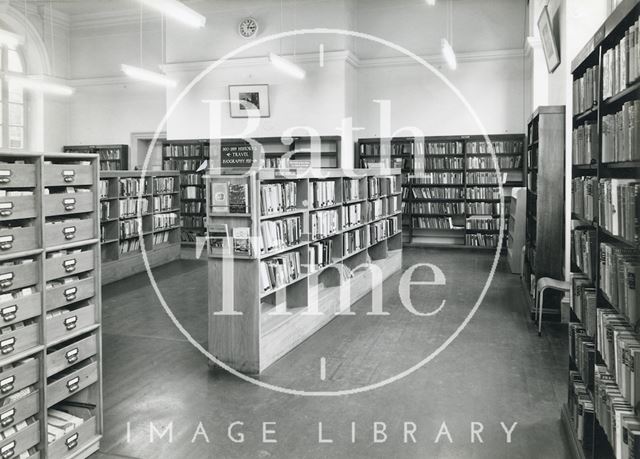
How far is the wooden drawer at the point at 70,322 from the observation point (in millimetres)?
3212

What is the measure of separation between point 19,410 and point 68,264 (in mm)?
826

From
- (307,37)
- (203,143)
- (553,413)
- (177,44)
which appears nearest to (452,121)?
(307,37)

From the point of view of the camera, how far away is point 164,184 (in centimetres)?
1078

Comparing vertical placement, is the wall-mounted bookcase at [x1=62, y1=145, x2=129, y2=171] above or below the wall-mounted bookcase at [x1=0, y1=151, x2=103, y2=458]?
above

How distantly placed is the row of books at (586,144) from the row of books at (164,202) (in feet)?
26.6

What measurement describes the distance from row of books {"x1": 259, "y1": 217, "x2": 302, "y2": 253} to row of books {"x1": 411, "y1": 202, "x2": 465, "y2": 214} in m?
6.95

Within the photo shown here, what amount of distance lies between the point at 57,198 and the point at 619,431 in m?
3.08

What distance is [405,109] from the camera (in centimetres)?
1259

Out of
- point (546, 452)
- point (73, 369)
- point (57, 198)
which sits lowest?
point (546, 452)

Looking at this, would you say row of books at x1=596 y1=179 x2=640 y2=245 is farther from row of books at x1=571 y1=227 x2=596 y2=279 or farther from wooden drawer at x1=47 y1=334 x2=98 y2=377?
wooden drawer at x1=47 y1=334 x2=98 y2=377

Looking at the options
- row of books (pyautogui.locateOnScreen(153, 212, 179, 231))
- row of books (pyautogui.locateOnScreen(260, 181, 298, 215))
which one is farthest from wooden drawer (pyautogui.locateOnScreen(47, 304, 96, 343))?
row of books (pyautogui.locateOnScreen(153, 212, 179, 231))

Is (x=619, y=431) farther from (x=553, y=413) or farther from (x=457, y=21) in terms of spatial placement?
(x=457, y=21)

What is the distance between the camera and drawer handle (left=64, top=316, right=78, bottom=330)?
332 cm

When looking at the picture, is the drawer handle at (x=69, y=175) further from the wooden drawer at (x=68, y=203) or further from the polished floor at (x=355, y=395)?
the polished floor at (x=355, y=395)
